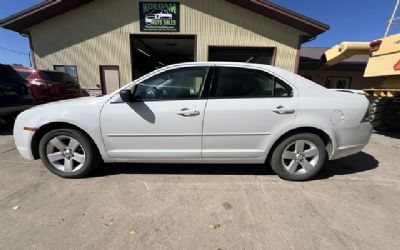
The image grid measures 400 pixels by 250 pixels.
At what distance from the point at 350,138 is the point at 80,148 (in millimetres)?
3979

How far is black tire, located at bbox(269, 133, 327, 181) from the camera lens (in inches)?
123

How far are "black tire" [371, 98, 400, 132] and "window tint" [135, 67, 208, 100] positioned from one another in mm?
6845

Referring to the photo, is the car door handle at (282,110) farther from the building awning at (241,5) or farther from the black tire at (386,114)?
the building awning at (241,5)

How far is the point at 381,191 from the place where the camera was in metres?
3.09

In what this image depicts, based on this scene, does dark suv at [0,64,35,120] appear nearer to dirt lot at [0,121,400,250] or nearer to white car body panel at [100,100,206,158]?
dirt lot at [0,121,400,250]

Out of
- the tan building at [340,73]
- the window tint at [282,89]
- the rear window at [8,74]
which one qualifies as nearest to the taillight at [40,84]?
the rear window at [8,74]

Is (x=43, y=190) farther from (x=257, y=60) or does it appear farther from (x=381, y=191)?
(x=257, y=60)

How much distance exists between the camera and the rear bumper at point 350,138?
3147 millimetres

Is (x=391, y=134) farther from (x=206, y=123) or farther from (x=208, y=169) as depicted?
(x=206, y=123)

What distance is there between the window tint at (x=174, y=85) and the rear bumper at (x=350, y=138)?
6.91ft

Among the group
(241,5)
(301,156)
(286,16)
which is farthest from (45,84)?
(286,16)

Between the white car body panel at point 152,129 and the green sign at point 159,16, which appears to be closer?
the white car body panel at point 152,129

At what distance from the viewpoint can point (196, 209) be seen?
2.56 meters

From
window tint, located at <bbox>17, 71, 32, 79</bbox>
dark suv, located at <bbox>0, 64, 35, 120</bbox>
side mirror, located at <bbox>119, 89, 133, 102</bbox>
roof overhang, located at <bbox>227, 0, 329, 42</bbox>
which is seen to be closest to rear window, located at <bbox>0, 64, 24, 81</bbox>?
dark suv, located at <bbox>0, 64, 35, 120</bbox>
